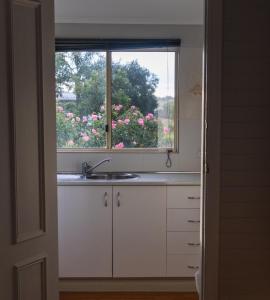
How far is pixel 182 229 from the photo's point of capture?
3340 mm

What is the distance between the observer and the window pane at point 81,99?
12.7ft

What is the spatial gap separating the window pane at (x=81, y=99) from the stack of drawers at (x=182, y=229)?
998 millimetres

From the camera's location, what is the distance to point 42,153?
1.87 meters

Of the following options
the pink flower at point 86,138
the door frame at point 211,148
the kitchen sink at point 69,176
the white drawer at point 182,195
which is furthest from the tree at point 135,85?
the door frame at point 211,148

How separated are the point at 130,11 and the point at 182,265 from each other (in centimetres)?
216

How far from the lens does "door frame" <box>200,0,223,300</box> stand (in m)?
2.14

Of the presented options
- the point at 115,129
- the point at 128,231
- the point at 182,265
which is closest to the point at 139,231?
the point at 128,231

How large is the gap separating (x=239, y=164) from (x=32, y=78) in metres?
1.16

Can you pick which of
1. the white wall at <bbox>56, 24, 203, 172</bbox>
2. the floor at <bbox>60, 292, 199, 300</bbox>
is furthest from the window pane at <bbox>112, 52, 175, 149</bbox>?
the floor at <bbox>60, 292, 199, 300</bbox>

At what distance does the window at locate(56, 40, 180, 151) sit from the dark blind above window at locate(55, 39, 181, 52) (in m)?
0.02

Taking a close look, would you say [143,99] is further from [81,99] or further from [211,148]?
[211,148]

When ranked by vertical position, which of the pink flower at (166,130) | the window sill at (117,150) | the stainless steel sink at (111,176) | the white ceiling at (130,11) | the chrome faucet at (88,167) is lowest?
the stainless steel sink at (111,176)

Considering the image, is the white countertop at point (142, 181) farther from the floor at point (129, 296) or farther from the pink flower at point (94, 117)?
the floor at point (129, 296)

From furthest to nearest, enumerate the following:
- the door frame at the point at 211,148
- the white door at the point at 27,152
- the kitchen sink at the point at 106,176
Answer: the kitchen sink at the point at 106,176
the door frame at the point at 211,148
the white door at the point at 27,152
